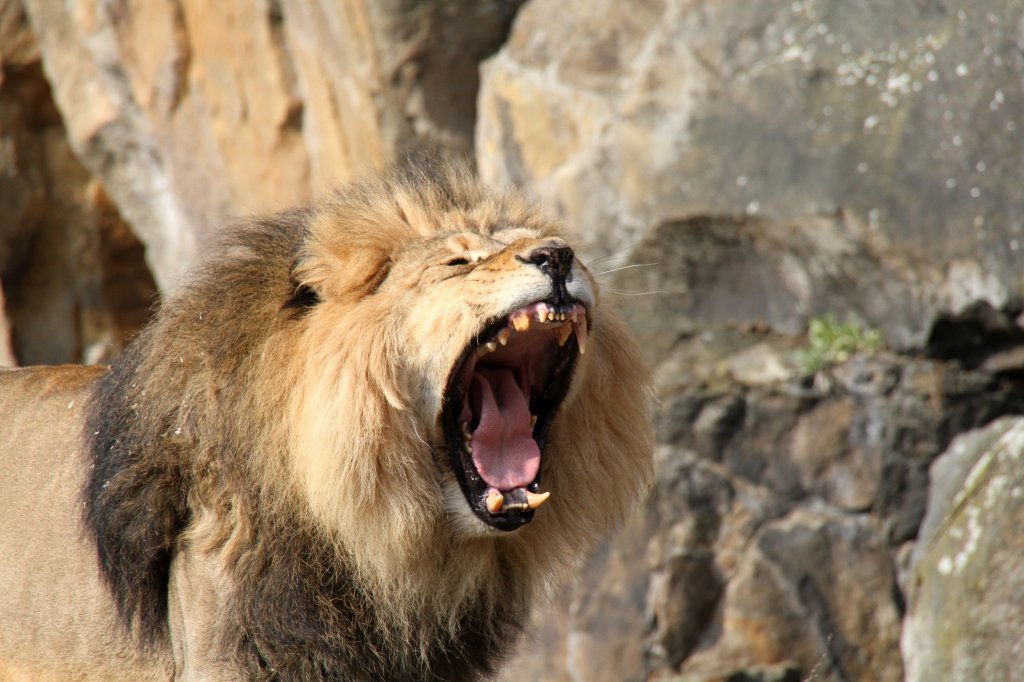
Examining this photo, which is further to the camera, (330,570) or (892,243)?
(892,243)

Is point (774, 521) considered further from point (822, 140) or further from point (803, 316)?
point (822, 140)

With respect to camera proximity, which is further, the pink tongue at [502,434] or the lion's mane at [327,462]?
the pink tongue at [502,434]

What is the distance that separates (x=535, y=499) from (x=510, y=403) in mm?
308

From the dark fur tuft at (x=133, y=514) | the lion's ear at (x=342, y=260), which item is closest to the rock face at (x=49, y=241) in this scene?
the dark fur tuft at (x=133, y=514)

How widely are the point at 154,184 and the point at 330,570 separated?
19.5 ft

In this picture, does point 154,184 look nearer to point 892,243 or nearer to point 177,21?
point 177,21

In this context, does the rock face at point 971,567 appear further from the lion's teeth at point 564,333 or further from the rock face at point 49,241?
the rock face at point 49,241

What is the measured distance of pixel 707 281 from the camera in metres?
5.77

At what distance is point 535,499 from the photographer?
3203mm

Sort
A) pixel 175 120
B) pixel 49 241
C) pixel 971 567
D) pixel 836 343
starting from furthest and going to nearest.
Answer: pixel 49 241, pixel 175 120, pixel 836 343, pixel 971 567

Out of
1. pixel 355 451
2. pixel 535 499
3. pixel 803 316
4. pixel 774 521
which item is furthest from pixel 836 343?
pixel 355 451

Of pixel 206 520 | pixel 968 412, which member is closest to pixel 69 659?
pixel 206 520

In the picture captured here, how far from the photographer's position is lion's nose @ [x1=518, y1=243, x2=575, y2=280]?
9.94 ft

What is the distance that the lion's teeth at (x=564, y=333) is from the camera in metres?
3.25
